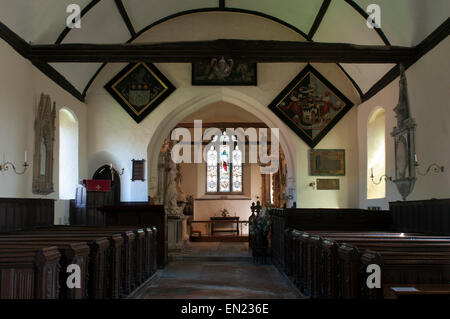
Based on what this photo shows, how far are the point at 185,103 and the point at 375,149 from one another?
15.3ft

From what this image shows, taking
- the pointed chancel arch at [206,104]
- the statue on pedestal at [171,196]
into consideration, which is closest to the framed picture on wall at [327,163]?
the pointed chancel arch at [206,104]

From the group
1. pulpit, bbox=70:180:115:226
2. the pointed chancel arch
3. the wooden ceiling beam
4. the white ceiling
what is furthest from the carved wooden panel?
the pointed chancel arch

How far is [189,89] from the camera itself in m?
12.2

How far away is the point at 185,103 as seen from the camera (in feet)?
40.1

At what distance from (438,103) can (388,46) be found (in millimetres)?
1475

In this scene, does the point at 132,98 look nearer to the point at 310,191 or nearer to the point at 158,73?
the point at 158,73

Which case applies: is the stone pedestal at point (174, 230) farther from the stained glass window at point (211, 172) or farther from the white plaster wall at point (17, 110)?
the stained glass window at point (211, 172)

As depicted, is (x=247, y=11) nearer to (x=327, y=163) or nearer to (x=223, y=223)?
(x=327, y=163)

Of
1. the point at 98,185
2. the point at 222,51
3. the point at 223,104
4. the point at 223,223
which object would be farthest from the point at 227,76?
the point at 223,223

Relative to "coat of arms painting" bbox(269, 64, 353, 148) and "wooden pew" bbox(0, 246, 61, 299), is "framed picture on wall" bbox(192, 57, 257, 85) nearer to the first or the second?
"coat of arms painting" bbox(269, 64, 353, 148)

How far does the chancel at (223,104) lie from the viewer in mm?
4590

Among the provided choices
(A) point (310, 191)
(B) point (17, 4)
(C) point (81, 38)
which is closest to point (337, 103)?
(A) point (310, 191)

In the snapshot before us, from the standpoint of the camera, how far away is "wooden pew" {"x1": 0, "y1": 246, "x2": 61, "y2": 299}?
3357 millimetres
